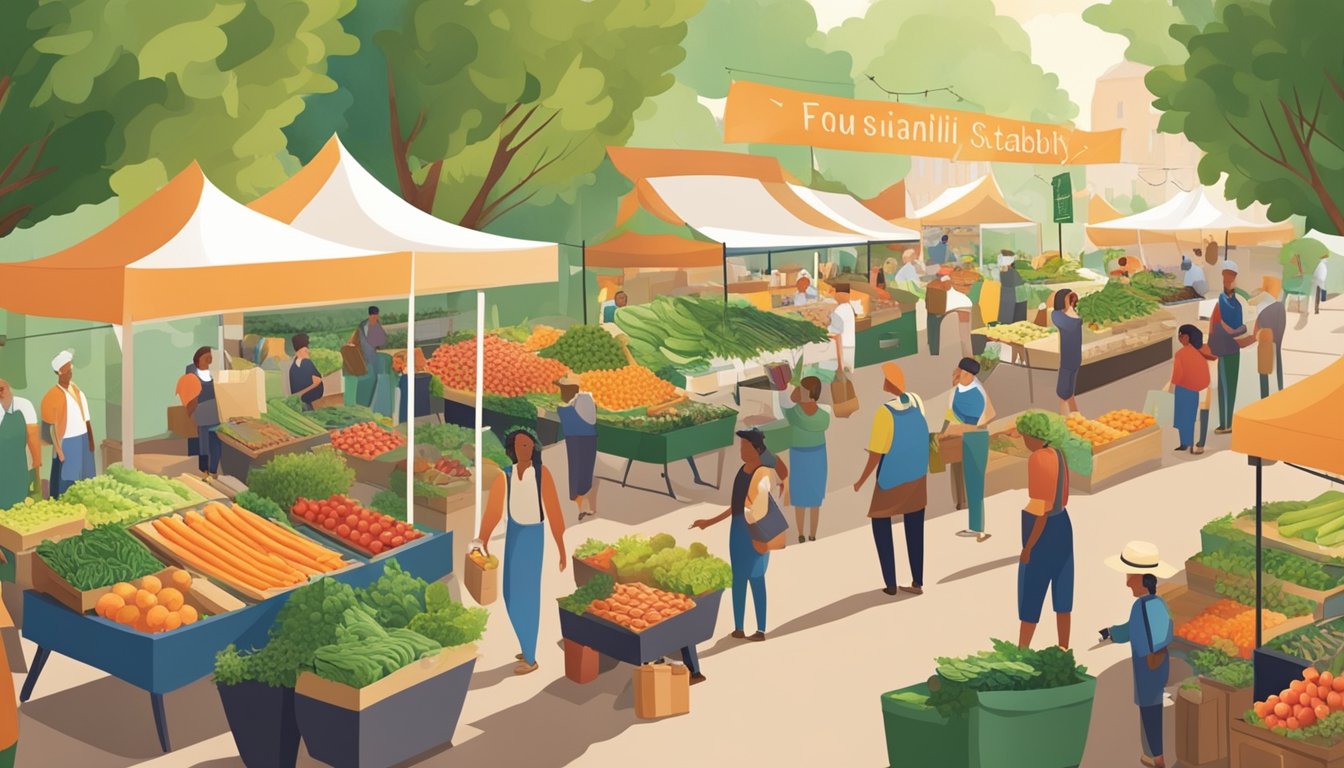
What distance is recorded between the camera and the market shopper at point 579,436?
10992 millimetres

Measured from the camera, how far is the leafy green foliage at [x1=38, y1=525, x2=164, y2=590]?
7.01 meters

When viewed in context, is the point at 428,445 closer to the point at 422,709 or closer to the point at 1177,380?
the point at 422,709

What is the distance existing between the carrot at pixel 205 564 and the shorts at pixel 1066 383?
9.96 metres

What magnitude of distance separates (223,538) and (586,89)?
12295mm

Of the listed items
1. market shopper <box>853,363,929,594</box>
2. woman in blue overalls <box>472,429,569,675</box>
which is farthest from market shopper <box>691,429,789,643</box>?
woman in blue overalls <box>472,429,569,675</box>

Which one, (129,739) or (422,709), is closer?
(422,709)

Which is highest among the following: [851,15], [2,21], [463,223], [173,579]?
[851,15]

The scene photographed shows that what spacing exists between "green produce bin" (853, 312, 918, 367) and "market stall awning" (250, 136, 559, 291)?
928 centimetres

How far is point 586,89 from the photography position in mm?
18922

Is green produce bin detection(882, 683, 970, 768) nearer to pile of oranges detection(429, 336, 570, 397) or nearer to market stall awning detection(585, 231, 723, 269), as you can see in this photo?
pile of oranges detection(429, 336, 570, 397)

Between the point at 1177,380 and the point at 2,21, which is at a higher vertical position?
the point at 2,21

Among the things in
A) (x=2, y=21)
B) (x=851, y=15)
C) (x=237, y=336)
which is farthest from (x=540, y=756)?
(x=851, y=15)

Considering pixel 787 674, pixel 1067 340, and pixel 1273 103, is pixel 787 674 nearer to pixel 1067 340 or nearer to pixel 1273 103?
pixel 1067 340

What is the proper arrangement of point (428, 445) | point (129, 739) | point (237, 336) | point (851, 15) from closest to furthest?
point (129, 739) → point (428, 445) → point (237, 336) → point (851, 15)
